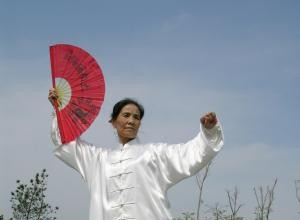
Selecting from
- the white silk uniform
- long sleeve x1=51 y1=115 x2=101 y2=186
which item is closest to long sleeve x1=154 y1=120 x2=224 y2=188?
the white silk uniform

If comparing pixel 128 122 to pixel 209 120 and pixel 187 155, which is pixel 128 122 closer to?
pixel 187 155

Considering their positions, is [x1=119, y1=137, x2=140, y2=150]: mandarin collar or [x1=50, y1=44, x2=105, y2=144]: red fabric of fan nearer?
[x1=119, y1=137, x2=140, y2=150]: mandarin collar

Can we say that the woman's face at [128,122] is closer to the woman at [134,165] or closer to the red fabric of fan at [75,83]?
the woman at [134,165]

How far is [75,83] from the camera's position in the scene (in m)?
3.74

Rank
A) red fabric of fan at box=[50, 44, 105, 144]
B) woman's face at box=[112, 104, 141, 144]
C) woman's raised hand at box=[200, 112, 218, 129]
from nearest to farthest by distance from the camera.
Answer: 1. woman's raised hand at box=[200, 112, 218, 129]
2. woman's face at box=[112, 104, 141, 144]
3. red fabric of fan at box=[50, 44, 105, 144]

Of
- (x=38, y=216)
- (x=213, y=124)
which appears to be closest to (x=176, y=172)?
(x=213, y=124)

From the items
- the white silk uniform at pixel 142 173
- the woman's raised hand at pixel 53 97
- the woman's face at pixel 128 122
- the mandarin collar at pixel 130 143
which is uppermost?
the woman's raised hand at pixel 53 97

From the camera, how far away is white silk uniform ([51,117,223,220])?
313 centimetres

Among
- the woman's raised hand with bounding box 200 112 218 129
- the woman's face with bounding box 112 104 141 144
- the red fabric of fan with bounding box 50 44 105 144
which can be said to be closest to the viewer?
the woman's raised hand with bounding box 200 112 218 129

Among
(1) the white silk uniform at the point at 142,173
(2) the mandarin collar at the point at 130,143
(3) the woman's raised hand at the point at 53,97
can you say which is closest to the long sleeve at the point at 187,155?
(1) the white silk uniform at the point at 142,173

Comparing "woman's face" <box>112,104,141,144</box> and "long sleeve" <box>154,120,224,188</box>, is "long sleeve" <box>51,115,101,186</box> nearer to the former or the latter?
"woman's face" <box>112,104,141,144</box>

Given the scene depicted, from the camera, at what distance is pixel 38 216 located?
15.9 m

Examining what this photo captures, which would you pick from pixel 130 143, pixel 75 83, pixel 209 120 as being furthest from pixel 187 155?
pixel 75 83

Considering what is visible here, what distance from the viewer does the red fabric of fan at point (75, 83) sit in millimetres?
3691
